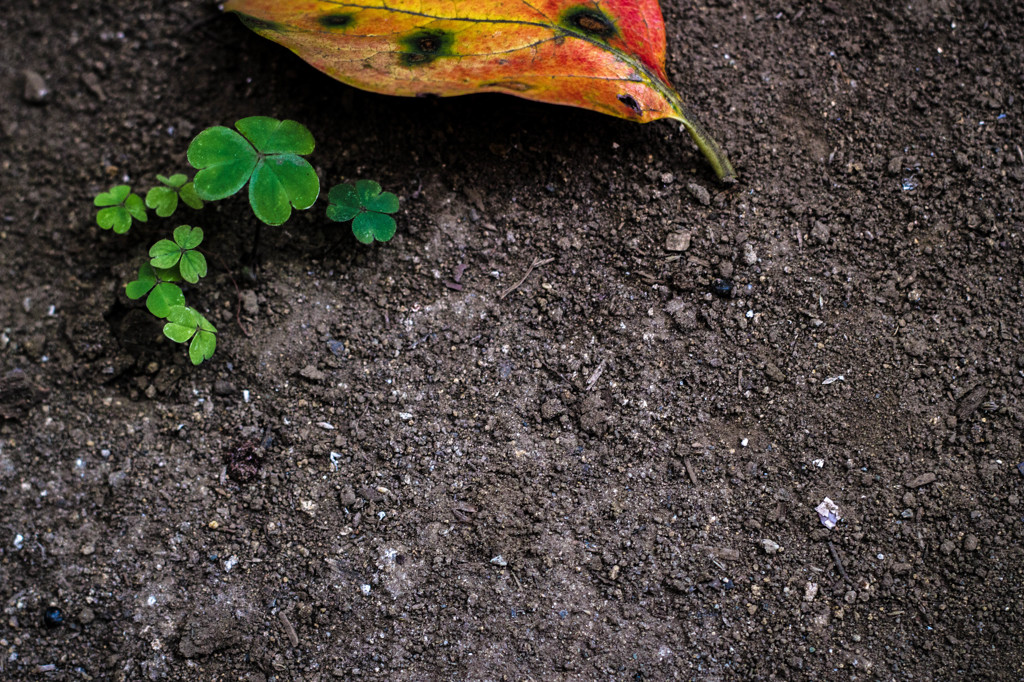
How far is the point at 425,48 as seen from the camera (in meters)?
1.65

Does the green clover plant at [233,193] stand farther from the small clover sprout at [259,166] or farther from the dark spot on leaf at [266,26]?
the dark spot on leaf at [266,26]

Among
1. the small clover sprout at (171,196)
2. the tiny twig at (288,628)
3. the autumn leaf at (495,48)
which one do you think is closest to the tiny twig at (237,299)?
the small clover sprout at (171,196)

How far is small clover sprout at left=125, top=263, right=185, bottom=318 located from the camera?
67.2 inches

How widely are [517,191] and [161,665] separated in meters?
1.37

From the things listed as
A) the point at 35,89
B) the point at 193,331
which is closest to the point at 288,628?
the point at 193,331

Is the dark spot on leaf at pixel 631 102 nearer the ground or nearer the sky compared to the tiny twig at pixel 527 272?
nearer the sky

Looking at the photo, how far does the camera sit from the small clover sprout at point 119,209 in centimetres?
181

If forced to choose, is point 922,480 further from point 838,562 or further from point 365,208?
point 365,208

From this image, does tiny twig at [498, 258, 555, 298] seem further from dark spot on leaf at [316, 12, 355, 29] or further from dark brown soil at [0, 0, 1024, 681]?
dark spot on leaf at [316, 12, 355, 29]

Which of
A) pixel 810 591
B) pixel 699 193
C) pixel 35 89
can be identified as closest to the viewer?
pixel 810 591

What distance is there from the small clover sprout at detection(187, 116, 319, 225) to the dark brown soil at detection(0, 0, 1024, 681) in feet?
0.45

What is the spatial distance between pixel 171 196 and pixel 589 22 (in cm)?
114

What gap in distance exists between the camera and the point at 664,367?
164 centimetres

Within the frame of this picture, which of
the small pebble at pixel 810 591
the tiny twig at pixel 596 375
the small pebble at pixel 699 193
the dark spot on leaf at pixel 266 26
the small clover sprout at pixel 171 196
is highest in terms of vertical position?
the dark spot on leaf at pixel 266 26
